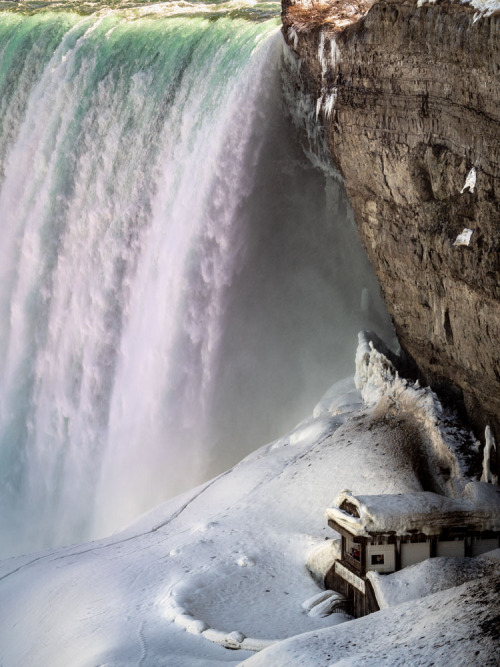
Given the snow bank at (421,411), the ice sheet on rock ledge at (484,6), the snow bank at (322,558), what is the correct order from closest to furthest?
the ice sheet on rock ledge at (484,6), the snow bank at (322,558), the snow bank at (421,411)

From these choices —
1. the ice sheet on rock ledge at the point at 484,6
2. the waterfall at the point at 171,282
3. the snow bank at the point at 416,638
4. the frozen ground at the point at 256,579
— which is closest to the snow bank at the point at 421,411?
the frozen ground at the point at 256,579

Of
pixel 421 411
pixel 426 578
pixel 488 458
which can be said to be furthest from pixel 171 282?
pixel 426 578

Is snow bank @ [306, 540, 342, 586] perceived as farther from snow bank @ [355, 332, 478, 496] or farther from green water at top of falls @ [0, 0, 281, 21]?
green water at top of falls @ [0, 0, 281, 21]

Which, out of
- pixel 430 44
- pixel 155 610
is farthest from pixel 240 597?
pixel 430 44

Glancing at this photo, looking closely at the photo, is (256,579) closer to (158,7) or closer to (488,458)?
(488,458)

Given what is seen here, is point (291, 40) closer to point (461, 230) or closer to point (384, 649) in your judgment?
point (461, 230)

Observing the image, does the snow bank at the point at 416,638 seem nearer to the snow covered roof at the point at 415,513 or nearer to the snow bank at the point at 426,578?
the snow bank at the point at 426,578
